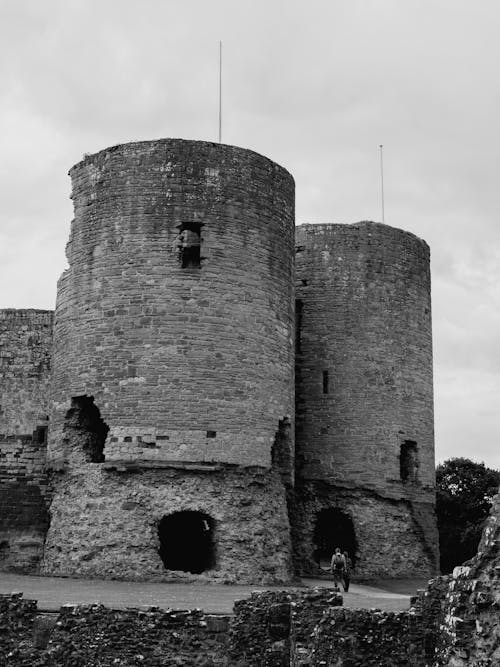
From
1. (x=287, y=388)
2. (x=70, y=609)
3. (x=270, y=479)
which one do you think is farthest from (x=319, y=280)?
(x=70, y=609)

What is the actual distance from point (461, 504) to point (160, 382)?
2593cm

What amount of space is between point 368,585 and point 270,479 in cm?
494

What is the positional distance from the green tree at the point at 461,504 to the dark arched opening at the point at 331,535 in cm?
1430

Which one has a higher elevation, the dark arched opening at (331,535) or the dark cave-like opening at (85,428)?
the dark cave-like opening at (85,428)

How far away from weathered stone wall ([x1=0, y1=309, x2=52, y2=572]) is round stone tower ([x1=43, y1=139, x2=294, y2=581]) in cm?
180

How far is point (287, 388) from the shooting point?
891 inches

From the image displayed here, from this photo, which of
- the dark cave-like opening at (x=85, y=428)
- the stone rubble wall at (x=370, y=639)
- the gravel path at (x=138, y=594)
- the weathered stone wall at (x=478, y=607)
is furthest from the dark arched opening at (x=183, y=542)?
the weathered stone wall at (x=478, y=607)

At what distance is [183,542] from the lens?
23.1 metres

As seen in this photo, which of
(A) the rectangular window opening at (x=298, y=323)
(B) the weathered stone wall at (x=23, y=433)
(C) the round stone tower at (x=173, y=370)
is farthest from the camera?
(A) the rectangular window opening at (x=298, y=323)

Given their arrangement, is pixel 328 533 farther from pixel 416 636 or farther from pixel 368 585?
pixel 416 636

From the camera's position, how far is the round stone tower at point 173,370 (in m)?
20.5

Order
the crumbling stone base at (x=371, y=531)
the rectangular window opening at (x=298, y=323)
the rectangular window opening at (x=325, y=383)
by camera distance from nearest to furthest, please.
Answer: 1. the crumbling stone base at (x=371, y=531)
2. the rectangular window opening at (x=325, y=383)
3. the rectangular window opening at (x=298, y=323)

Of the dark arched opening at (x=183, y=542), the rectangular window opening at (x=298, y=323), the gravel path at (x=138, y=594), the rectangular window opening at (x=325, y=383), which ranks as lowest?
the gravel path at (x=138, y=594)

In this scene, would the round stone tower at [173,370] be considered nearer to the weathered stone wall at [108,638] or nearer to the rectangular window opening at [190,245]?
the rectangular window opening at [190,245]
